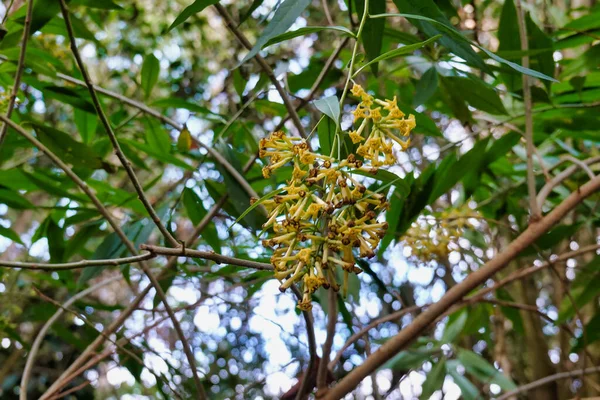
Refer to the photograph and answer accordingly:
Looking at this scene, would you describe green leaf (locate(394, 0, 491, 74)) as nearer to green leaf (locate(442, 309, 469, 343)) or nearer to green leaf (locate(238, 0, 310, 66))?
green leaf (locate(238, 0, 310, 66))

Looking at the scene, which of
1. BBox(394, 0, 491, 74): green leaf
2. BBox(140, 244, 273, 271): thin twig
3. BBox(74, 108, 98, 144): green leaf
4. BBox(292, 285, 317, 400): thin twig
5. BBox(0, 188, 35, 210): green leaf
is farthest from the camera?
BBox(74, 108, 98, 144): green leaf

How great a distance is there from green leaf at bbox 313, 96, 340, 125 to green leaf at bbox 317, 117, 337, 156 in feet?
0.16

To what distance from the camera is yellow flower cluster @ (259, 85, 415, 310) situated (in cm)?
47

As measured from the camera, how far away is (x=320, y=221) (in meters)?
0.50

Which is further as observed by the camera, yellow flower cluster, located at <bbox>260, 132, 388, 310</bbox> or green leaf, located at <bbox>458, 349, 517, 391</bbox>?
green leaf, located at <bbox>458, 349, 517, 391</bbox>

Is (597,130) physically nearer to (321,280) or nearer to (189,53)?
(321,280)

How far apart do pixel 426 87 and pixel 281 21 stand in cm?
→ 38

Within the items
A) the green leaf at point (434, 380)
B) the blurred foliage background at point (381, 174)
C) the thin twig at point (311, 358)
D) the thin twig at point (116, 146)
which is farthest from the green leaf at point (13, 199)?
the green leaf at point (434, 380)

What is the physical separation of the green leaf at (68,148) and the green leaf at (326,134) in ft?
1.33

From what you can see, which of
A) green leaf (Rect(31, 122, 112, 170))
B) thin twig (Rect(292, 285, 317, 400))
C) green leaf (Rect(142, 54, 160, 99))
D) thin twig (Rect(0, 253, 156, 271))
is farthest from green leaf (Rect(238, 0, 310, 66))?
green leaf (Rect(142, 54, 160, 99))

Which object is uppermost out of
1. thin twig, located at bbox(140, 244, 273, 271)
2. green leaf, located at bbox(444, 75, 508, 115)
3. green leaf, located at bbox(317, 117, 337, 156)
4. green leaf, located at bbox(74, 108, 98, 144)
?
green leaf, located at bbox(74, 108, 98, 144)

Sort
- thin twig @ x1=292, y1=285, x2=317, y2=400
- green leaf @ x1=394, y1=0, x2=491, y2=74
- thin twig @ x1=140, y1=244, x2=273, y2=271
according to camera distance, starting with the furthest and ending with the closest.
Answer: thin twig @ x1=292, y1=285, x2=317, y2=400 → green leaf @ x1=394, y1=0, x2=491, y2=74 → thin twig @ x1=140, y1=244, x2=273, y2=271

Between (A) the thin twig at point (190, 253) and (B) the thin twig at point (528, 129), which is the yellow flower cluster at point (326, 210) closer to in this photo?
(A) the thin twig at point (190, 253)

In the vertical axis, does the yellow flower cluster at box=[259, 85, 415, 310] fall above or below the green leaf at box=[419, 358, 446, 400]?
above
